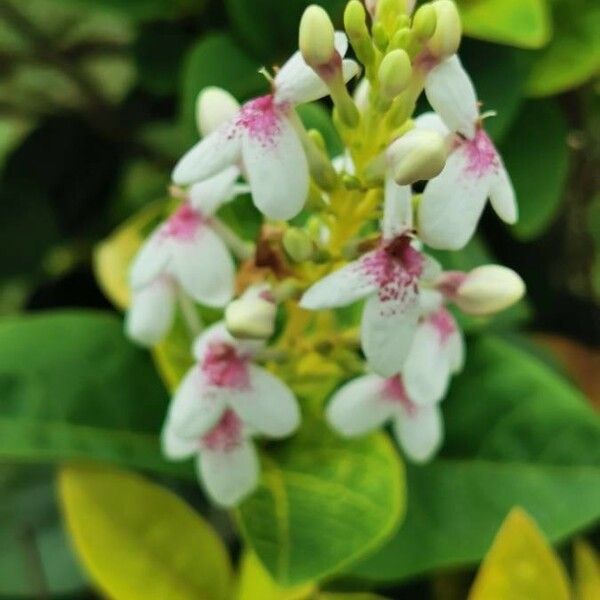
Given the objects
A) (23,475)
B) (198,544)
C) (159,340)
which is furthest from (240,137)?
(23,475)

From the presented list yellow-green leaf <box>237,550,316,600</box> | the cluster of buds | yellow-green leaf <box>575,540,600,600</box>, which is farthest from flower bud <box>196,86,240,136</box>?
yellow-green leaf <box>575,540,600,600</box>

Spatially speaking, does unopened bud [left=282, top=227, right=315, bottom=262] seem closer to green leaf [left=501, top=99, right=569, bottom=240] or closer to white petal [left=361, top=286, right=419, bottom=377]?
white petal [left=361, top=286, right=419, bottom=377]

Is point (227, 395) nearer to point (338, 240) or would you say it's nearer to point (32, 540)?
point (338, 240)

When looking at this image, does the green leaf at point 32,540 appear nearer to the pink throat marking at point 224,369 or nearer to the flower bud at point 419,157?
the pink throat marking at point 224,369

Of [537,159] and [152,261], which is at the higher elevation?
[152,261]

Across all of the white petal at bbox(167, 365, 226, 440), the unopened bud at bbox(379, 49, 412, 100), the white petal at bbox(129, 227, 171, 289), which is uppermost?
the unopened bud at bbox(379, 49, 412, 100)

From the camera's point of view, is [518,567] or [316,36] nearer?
[316,36]

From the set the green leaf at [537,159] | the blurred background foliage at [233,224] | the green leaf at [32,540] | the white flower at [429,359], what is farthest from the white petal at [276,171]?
the green leaf at [32,540]

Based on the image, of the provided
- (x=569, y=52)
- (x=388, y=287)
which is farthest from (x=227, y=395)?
(x=569, y=52)
